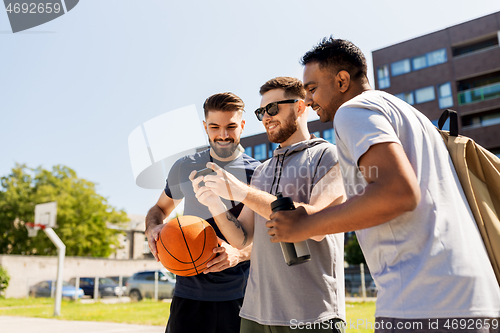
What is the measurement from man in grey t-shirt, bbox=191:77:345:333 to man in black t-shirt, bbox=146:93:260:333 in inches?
13.6

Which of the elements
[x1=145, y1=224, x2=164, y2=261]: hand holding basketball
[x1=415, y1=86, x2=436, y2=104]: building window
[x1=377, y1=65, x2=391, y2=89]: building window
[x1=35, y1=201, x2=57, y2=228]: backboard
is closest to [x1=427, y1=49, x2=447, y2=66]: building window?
[x1=415, y1=86, x2=436, y2=104]: building window

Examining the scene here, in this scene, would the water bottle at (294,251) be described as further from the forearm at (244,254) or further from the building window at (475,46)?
the building window at (475,46)

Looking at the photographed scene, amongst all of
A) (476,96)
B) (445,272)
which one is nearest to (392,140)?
(445,272)

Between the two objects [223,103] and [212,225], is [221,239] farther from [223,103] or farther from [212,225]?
[223,103]

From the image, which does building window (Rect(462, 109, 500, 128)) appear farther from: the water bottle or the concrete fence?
the water bottle

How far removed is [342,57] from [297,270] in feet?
4.20

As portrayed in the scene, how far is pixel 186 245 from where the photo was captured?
116 inches

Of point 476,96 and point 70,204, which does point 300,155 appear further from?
point 70,204

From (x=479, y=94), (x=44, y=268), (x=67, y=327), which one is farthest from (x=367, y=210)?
(x=479, y=94)

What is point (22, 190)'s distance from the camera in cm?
3512

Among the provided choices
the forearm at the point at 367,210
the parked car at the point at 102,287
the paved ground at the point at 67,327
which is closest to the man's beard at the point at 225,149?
the forearm at the point at 367,210

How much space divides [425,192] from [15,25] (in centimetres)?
468

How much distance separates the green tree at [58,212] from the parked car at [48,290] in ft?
26.1

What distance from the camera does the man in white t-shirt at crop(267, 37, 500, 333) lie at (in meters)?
1.45
